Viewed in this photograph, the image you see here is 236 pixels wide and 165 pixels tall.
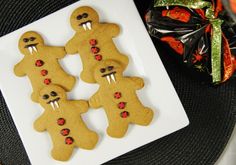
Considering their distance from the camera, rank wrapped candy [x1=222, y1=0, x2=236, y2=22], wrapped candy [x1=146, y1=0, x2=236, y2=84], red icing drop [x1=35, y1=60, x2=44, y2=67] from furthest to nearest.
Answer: red icing drop [x1=35, y1=60, x2=44, y2=67]
wrapped candy [x1=146, y1=0, x2=236, y2=84]
wrapped candy [x1=222, y1=0, x2=236, y2=22]

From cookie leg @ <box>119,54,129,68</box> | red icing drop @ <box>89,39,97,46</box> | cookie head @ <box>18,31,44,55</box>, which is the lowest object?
cookie leg @ <box>119,54,129,68</box>

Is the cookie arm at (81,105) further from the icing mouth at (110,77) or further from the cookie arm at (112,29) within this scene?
the cookie arm at (112,29)

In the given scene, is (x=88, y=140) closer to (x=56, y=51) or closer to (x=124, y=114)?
(x=124, y=114)

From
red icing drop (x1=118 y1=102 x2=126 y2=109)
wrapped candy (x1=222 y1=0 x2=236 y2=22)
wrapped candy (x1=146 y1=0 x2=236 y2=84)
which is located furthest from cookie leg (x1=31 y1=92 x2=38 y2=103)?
wrapped candy (x1=222 y1=0 x2=236 y2=22)

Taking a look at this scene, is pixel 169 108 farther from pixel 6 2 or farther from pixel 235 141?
pixel 6 2

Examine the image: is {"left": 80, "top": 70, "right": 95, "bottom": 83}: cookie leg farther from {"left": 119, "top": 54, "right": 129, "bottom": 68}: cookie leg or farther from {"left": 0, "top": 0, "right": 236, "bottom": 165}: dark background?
{"left": 0, "top": 0, "right": 236, "bottom": 165}: dark background

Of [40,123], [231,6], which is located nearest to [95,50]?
[40,123]

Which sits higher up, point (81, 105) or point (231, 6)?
point (231, 6)
